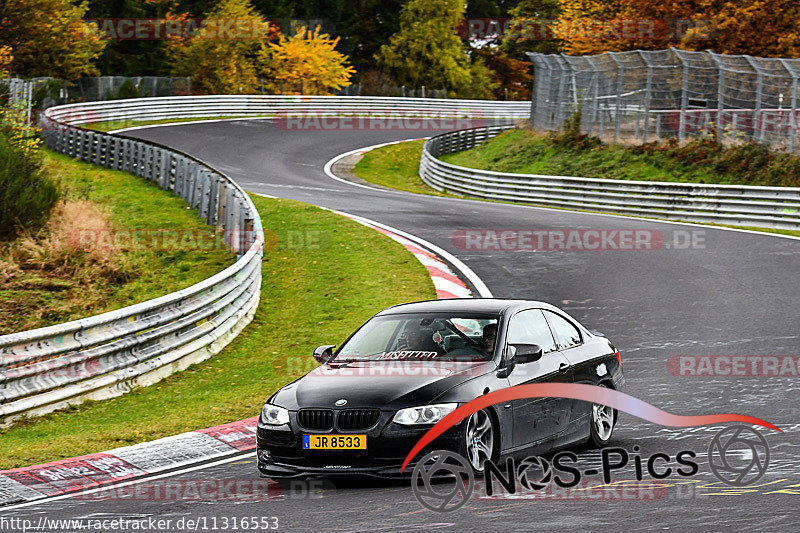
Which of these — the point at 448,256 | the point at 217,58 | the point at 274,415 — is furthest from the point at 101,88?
the point at 274,415

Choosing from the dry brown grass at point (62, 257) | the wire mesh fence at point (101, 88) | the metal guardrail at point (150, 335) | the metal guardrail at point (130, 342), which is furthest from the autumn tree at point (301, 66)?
the metal guardrail at point (130, 342)

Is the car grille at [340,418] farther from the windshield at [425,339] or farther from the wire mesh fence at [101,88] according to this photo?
the wire mesh fence at [101,88]

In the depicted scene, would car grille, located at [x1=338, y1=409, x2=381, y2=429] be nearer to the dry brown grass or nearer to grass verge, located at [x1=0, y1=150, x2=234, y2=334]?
grass verge, located at [x1=0, y1=150, x2=234, y2=334]

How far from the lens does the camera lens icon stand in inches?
295

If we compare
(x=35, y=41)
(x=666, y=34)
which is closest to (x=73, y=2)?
(x=35, y=41)

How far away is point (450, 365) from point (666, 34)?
39.1 metres

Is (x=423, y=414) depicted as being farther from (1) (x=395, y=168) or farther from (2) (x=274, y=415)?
(1) (x=395, y=168)

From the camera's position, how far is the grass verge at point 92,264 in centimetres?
1712

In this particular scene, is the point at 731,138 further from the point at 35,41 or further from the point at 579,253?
the point at 35,41

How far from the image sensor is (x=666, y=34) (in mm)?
44531

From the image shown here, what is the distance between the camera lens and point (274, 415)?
8031 millimetres

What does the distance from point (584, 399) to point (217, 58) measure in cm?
5826

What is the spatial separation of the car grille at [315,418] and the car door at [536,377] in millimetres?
1444

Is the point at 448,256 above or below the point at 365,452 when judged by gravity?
below
